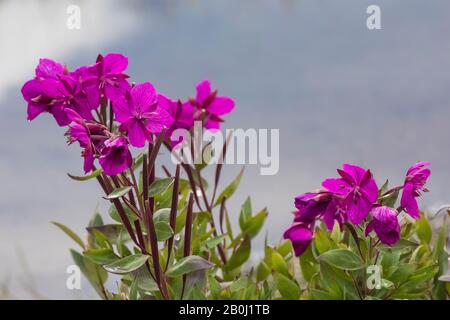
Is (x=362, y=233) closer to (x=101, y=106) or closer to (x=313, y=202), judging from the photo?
(x=313, y=202)

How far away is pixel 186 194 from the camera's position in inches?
75.5

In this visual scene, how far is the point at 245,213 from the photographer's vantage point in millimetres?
2035

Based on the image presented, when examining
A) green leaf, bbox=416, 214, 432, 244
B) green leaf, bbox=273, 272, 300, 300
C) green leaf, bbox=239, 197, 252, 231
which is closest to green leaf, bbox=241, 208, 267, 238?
green leaf, bbox=239, 197, 252, 231

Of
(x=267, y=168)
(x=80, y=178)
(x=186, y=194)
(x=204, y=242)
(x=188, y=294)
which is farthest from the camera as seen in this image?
(x=186, y=194)

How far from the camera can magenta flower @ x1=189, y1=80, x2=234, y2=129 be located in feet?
6.48

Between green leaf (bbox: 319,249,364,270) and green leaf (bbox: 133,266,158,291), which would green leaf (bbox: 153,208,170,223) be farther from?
green leaf (bbox: 319,249,364,270)

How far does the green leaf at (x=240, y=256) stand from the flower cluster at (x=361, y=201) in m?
0.46

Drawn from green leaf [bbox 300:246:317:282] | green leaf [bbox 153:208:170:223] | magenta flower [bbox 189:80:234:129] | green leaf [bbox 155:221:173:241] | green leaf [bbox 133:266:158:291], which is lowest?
green leaf [bbox 300:246:317:282]

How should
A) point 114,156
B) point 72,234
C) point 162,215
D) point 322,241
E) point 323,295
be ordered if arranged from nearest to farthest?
point 114,156 < point 162,215 < point 323,295 < point 322,241 < point 72,234

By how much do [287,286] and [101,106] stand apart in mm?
713

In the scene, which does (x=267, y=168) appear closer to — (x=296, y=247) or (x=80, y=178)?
(x=296, y=247)

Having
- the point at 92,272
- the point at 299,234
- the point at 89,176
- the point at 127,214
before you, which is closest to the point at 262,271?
the point at 299,234
